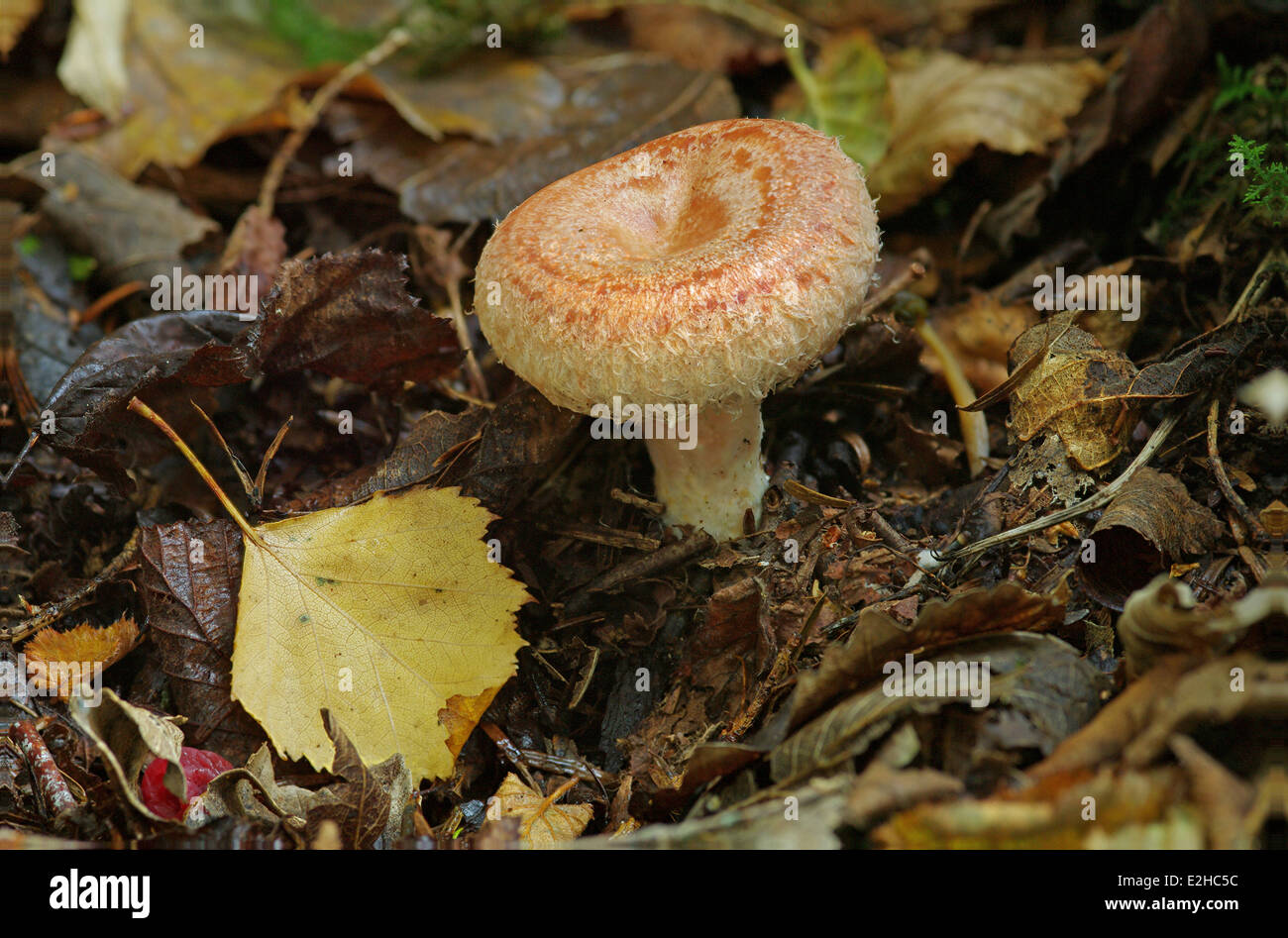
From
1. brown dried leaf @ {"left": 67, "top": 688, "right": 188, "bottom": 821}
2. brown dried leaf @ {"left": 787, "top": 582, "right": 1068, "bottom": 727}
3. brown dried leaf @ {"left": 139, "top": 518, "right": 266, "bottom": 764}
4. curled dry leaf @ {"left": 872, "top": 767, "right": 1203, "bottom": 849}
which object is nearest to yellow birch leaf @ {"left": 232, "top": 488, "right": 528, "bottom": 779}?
brown dried leaf @ {"left": 139, "top": 518, "right": 266, "bottom": 764}

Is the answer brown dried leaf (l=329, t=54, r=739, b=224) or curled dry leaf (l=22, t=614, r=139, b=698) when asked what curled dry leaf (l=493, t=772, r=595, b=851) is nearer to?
curled dry leaf (l=22, t=614, r=139, b=698)

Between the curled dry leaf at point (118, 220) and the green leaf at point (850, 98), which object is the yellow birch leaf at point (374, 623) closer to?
the curled dry leaf at point (118, 220)

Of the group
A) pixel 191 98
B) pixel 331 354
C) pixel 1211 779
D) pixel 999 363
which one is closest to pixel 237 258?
pixel 331 354

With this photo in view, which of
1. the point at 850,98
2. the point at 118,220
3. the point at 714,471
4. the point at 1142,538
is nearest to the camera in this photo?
the point at 1142,538

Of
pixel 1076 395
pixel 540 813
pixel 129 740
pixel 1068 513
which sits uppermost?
pixel 1076 395

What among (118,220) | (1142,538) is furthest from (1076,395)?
(118,220)

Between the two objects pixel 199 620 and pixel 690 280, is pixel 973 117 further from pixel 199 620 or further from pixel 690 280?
pixel 199 620

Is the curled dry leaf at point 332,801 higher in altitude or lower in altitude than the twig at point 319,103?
lower

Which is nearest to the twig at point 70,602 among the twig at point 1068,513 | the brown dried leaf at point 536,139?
the brown dried leaf at point 536,139
